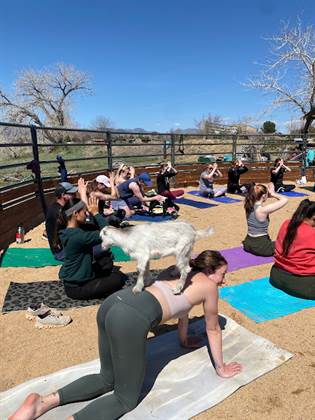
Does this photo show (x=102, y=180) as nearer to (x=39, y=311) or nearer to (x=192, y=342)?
(x=39, y=311)

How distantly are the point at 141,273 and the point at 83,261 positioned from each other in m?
1.52

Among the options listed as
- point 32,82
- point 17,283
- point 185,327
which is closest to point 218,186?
point 17,283

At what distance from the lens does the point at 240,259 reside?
5035 mm

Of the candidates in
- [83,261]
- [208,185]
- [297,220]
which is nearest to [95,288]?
[83,261]

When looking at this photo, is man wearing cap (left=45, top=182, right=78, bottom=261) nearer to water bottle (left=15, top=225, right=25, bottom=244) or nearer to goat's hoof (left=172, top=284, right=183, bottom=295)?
water bottle (left=15, top=225, right=25, bottom=244)

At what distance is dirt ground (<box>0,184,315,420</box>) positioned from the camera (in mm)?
2311

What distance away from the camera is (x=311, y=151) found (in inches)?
528

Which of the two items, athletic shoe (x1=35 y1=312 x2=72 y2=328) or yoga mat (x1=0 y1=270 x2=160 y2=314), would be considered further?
yoga mat (x1=0 y1=270 x2=160 y2=314)

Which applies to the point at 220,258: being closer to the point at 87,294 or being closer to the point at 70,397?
the point at 70,397

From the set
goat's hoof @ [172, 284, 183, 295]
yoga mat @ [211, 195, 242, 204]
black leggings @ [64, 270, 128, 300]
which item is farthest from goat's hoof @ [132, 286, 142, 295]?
yoga mat @ [211, 195, 242, 204]

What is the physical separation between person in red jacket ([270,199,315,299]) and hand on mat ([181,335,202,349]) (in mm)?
1408

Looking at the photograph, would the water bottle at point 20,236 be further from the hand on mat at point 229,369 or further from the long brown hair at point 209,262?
the hand on mat at point 229,369

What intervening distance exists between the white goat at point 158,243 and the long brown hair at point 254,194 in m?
2.84

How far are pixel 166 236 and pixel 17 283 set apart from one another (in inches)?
104
